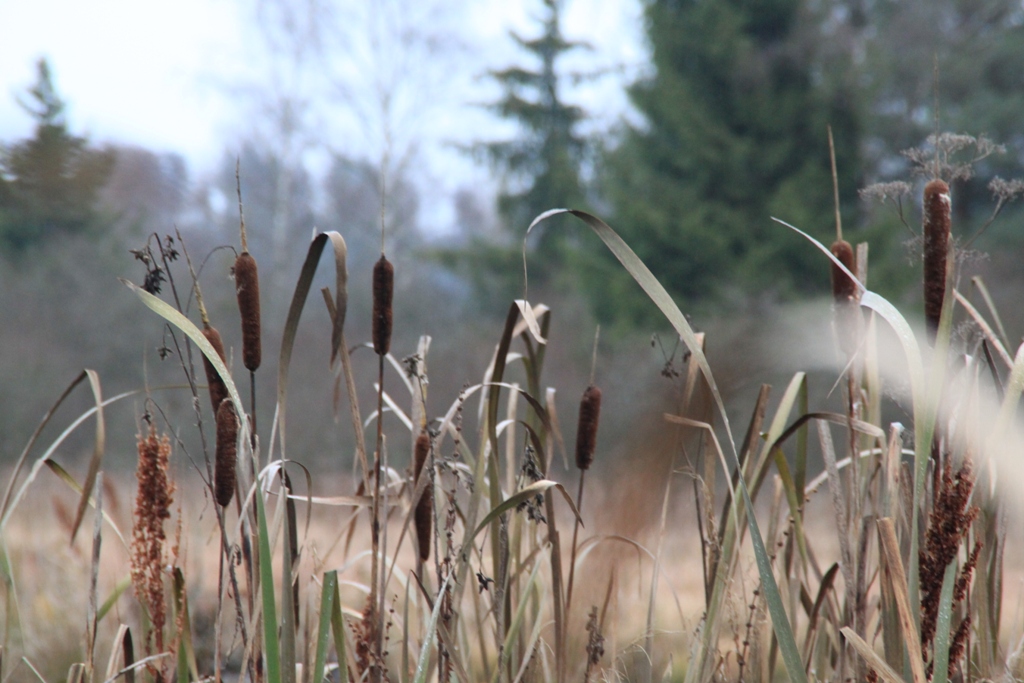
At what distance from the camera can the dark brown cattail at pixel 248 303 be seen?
851mm

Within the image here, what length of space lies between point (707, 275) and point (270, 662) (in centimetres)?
832

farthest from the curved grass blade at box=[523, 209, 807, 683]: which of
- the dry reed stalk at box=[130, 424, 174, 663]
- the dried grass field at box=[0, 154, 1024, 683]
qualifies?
the dry reed stalk at box=[130, 424, 174, 663]

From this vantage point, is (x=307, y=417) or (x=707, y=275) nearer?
(x=707, y=275)

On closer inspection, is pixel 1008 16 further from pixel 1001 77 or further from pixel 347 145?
pixel 347 145

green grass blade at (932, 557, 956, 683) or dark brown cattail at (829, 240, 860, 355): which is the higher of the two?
dark brown cattail at (829, 240, 860, 355)

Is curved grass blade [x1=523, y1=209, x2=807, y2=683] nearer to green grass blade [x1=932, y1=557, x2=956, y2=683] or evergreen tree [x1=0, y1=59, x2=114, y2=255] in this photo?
green grass blade [x1=932, y1=557, x2=956, y2=683]

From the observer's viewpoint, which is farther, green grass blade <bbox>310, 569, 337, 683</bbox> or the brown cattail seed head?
the brown cattail seed head

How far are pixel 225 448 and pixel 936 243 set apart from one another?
0.81 m

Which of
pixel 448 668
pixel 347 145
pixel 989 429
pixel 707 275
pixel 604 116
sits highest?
pixel 604 116

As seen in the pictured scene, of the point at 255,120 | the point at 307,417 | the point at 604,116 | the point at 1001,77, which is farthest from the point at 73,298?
the point at 1001,77

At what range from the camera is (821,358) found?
1.16 meters

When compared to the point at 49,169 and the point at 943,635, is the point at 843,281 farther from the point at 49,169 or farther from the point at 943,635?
the point at 49,169

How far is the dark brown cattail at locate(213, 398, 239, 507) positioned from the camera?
855 mm

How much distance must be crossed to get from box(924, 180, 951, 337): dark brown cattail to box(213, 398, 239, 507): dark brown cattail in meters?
0.79
